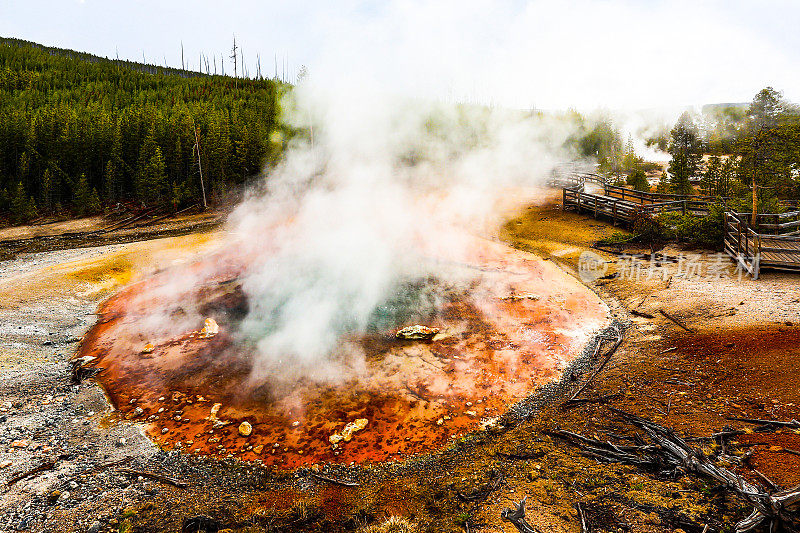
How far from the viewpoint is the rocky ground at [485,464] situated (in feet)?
12.7

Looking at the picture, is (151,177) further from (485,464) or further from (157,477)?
(485,464)

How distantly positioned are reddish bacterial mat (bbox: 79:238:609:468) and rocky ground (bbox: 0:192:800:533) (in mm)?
371

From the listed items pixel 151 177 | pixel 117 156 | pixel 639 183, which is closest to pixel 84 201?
pixel 151 177

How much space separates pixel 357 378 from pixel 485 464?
9.39 feet

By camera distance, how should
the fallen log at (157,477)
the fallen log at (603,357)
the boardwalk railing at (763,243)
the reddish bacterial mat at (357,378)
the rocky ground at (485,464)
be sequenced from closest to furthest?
the rocky ground at (485,464) < the fallen log at (157,477) < the reddish bacterial mat at (357,378) < the fallen log at (603,357) < the boardwalk railing at (763,243)

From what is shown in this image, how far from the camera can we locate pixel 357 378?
274 inches

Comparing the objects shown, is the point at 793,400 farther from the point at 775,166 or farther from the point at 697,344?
the point at 775,166

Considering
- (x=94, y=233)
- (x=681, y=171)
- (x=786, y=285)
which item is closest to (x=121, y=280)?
(x=94, y=233)

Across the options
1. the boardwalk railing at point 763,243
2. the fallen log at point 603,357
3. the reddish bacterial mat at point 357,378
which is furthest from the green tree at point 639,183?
the fallen log at point 603,357

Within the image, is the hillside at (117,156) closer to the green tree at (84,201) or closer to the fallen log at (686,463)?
the green tree at (84,201)

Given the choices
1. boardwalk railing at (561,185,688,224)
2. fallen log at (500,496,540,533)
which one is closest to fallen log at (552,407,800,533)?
fallen log at (500,496,540,533)

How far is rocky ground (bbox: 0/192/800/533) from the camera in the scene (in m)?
3.87

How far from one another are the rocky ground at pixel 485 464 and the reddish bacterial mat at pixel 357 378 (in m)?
0.37

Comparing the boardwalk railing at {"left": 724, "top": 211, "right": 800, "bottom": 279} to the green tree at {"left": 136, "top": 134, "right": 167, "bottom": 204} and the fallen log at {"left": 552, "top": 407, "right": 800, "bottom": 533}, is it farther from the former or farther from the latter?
the green tree at {"left": 136, "top": 134, "right": 167, "bottom": 204}
